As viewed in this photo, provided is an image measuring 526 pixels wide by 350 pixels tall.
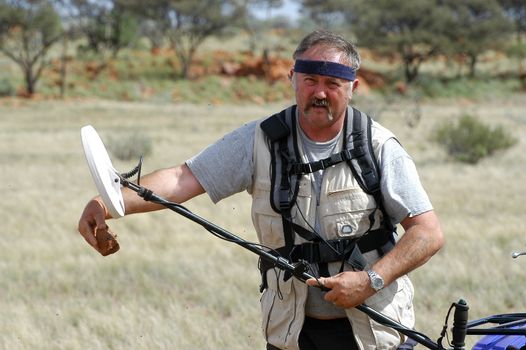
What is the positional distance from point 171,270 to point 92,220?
4.45 metres

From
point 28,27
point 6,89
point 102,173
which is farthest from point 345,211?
point 28,27

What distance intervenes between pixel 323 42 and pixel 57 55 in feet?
163

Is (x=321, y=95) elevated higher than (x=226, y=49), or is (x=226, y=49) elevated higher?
(x=321, y=95)

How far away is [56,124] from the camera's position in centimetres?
2792

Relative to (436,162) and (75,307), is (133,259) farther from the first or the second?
(436,162)

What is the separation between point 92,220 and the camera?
317 cm

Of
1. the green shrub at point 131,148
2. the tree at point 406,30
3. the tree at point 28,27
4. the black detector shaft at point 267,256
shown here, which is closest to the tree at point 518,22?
the tree at point 406,30

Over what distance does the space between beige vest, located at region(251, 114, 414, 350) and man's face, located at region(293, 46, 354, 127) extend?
156mm

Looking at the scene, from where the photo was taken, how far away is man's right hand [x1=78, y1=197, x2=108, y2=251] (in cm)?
313

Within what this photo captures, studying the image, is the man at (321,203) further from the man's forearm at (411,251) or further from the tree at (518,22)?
the tree at (518,22)

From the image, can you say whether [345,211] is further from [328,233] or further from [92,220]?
[92,220]

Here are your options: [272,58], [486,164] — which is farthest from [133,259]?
[272,58]

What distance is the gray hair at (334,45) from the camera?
3.18 metres

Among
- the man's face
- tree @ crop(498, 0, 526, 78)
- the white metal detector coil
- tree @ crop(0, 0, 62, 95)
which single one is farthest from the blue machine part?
tree @ crop(498, 0, 526, 78)
